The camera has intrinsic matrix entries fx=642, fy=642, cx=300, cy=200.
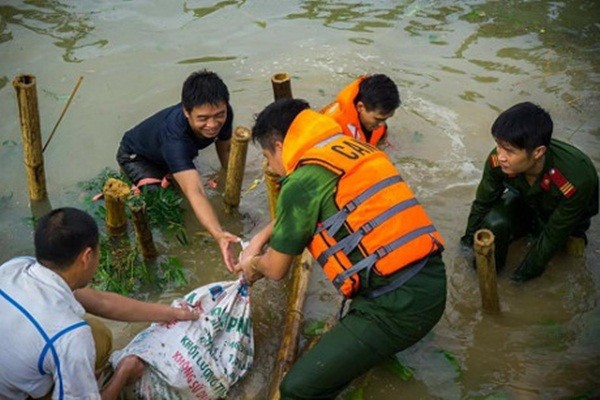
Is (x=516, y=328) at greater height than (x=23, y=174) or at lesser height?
lesser

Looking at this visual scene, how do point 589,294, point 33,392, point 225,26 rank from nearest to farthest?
1. point 33,392
2. point 589,294
3. point 225,26

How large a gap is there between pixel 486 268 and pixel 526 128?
90 cm

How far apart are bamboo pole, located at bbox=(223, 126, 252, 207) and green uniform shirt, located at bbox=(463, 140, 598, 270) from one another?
1768mm

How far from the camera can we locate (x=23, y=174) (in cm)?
608

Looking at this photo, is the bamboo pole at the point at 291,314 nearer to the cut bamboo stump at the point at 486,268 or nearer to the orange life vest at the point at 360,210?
the orange life vest at the point at 360,210

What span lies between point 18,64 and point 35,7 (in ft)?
5.05

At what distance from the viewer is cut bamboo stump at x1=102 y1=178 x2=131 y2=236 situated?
468 centimetres

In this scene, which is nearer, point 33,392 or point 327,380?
point 33,392

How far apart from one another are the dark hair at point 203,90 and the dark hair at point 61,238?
1764mm

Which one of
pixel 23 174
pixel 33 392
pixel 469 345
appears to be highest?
pixel 33 392

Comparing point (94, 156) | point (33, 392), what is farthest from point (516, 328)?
point (94, 156)

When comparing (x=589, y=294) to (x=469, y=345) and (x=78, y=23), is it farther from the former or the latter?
(x=78, y=23)

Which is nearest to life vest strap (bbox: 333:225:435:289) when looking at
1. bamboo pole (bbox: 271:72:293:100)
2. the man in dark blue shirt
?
the man in dark blue shirt

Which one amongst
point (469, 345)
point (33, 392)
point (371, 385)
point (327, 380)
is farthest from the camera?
point (469, 345)
